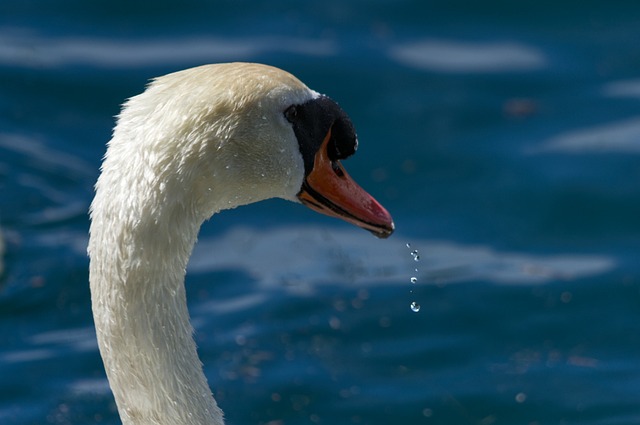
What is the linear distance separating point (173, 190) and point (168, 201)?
0.13ft

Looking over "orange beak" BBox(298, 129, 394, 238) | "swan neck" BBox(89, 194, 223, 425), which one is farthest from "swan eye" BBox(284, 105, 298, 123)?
"swan neck" BBox(89, 194, 223, 425)

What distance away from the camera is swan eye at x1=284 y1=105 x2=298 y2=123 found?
4.63 meters

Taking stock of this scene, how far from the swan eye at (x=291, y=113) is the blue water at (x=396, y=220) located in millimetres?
2575

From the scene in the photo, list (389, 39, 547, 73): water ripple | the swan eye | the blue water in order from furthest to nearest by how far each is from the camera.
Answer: (389, 39, 547, 73): water ripple → the blue water → the swan eye

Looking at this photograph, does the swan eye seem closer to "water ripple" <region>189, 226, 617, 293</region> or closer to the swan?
the swan

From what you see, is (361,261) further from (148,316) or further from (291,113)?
(148,316)

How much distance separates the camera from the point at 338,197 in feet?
16.5

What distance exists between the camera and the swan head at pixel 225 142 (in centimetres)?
425

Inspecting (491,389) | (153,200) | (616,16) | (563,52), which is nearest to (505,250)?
(491,389)

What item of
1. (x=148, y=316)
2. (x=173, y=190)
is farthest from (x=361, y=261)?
(x=173, y=190)

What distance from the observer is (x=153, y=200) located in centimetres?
425

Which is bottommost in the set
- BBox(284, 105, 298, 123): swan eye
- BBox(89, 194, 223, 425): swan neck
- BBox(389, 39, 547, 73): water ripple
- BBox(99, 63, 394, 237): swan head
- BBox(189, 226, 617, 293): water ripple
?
BBox(89, 194, 223, 425): swan neck

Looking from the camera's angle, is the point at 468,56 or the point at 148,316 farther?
the point at 468,56

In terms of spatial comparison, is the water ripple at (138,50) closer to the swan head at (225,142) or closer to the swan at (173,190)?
the swan head at (225,142)
